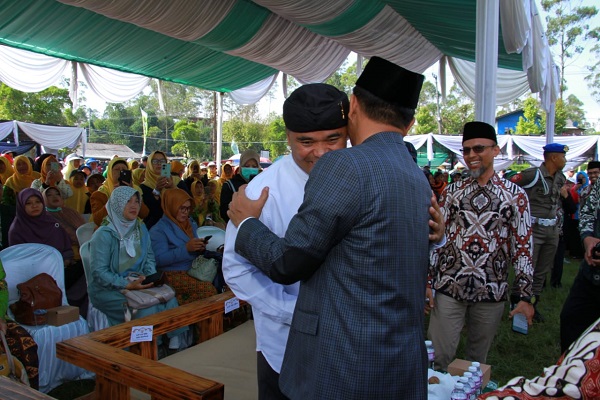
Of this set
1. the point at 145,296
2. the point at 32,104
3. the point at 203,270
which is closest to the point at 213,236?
the point at 203,270

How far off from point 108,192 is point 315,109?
5.09 m

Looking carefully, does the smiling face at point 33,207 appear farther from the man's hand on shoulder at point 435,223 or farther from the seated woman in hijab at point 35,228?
the man's hand on shoulder at point 435,223

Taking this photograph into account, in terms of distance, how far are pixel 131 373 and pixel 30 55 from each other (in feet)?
24.6

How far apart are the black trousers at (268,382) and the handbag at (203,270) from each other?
110 inches

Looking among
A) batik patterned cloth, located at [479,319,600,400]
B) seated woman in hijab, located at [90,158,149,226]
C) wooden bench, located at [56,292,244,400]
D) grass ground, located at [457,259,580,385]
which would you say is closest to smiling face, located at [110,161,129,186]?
seated woman in hijab, located at [90,158,149,226]

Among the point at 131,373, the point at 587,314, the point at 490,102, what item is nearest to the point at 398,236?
the point at 131,373

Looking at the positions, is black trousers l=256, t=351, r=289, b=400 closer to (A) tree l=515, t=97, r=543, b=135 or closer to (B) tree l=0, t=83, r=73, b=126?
(B) tree l=0, t=83, r=73, b=126

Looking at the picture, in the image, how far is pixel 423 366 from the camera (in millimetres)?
1180

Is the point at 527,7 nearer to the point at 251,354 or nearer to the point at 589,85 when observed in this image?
the point at 251,354

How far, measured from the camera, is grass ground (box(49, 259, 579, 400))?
336cm

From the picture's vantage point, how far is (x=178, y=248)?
4.17m

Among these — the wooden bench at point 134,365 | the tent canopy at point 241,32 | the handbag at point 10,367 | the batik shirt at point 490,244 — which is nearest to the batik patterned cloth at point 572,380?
the wooden bench at point 134,365

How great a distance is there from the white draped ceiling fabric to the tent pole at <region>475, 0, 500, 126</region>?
56cm

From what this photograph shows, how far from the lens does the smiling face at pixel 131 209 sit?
3.76 m
